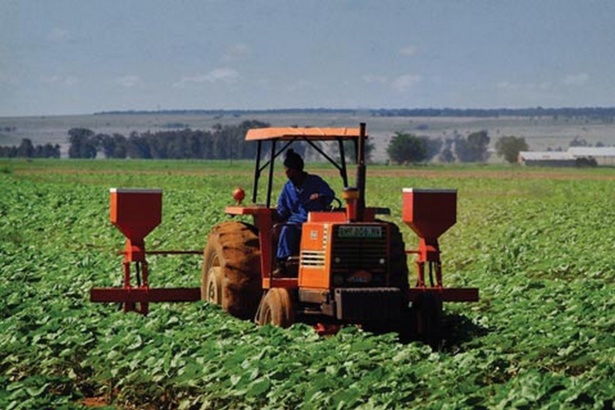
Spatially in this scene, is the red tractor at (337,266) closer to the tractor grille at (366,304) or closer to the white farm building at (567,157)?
the tractor grille at (366,304)

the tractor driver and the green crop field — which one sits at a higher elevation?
the tractor driver

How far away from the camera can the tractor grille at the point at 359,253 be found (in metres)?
13.3

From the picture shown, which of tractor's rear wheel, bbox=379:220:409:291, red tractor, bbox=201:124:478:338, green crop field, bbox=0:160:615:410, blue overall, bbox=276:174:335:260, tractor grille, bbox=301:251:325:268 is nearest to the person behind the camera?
green crop field, bbox=0:160:615:410

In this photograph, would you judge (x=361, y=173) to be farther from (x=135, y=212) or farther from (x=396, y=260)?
(x=135, y=212)

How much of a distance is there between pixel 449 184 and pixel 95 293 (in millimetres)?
62770

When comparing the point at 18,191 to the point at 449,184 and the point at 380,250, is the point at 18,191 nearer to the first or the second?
the point at 449,184

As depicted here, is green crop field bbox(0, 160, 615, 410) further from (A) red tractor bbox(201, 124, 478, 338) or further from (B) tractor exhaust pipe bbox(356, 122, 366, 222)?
(B) tractor exhaust pipe bbox(356, 122, 366, 222)

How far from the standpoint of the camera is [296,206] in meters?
14.4

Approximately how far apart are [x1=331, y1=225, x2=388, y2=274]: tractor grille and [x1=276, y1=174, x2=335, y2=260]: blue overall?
33.3 inches

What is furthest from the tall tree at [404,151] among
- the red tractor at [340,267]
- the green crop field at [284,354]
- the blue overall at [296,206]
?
the blue overall at [296,206]

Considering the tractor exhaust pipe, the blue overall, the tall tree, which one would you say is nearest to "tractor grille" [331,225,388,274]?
the tractor exhaust pipe

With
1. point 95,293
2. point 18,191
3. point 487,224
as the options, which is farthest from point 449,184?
point 95,293

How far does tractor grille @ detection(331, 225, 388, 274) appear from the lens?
13320 mm

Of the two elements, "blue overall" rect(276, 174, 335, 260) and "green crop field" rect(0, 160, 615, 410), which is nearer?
"green crop field" rect(0, 160, 615, 410)
